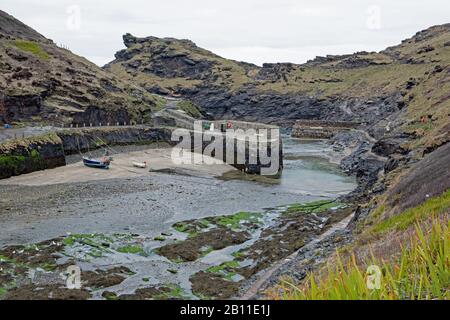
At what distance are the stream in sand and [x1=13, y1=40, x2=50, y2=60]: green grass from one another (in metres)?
43.4

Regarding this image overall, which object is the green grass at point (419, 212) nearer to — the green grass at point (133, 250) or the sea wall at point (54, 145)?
the green grass at point (133, 250)

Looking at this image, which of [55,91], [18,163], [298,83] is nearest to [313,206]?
[18,163]

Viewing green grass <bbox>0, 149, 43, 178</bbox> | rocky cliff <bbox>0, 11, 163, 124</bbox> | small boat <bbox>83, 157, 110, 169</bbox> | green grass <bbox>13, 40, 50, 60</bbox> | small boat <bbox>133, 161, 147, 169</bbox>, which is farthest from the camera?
green grass <bbox>13, 40, 50, 60</bbox>

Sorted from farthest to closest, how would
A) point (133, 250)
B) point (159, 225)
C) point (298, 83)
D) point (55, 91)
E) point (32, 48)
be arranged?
point (298, 83), point (32, 48), point (55, 91), point (159, 225), point (133, 250)

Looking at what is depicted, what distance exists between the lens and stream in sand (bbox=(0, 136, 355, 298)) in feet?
87.3

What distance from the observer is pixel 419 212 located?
18547 mm

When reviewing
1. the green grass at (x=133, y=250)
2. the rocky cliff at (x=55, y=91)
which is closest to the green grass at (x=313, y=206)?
the green grass at (x=133, y=250)

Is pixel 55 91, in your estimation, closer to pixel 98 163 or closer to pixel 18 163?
pixel 98 163

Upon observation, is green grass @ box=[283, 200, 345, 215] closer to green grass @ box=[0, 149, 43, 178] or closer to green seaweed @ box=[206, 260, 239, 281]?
green seaweed @ box=[206, 260, 239, 281]

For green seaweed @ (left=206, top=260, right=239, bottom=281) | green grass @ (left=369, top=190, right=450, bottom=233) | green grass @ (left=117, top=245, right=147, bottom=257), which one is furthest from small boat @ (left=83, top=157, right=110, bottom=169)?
green grass @ (left=369, top=190, right=450, bottom=233)

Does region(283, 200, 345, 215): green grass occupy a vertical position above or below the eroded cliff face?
below

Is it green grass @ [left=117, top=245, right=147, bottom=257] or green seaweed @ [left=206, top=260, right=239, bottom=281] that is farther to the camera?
green grass @ [left=117, top=245, right=147, bottom=257]

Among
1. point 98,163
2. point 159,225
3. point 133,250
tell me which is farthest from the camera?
point 98,163

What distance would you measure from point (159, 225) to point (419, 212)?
73.6 feet
